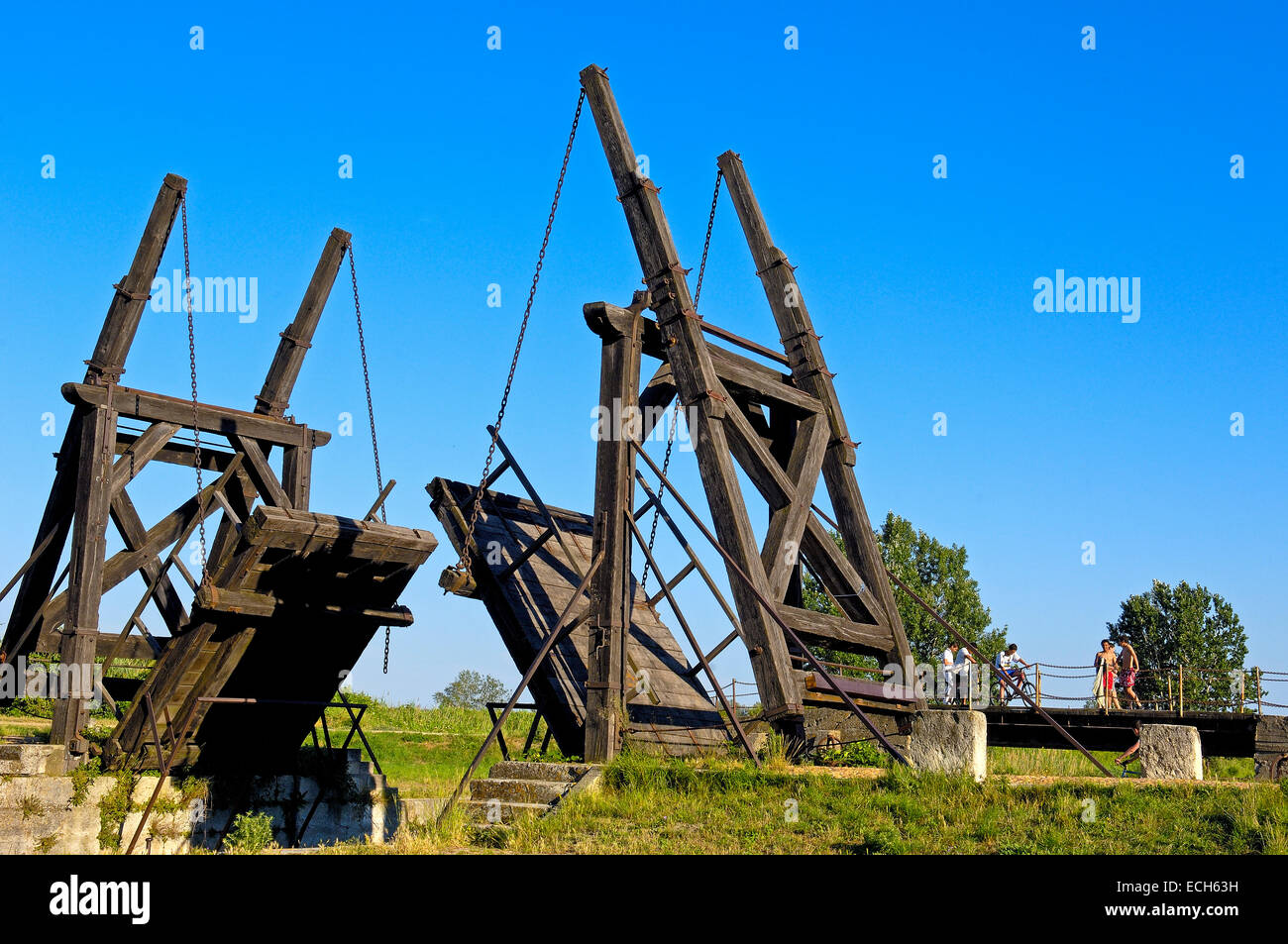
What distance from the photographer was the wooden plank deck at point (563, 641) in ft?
44.7

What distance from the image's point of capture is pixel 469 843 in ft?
33.2

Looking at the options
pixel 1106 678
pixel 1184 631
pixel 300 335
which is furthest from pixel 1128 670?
pixel 1184 631

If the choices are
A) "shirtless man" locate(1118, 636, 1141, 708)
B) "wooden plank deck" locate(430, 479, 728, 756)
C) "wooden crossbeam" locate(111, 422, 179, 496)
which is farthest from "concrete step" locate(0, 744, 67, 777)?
"shirtless man" locate(1118, 636, 1141, 708)

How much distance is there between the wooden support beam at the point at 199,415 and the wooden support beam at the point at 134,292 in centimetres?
32

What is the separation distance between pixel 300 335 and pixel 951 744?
12.6m

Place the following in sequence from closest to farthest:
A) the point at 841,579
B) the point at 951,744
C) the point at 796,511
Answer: the point at 951,744 → the point at 796,511 → the point at 841,579

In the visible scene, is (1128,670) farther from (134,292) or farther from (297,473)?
(134,292)

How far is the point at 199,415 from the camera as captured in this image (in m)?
17.1

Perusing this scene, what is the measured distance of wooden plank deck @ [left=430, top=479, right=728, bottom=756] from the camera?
44.7 ft

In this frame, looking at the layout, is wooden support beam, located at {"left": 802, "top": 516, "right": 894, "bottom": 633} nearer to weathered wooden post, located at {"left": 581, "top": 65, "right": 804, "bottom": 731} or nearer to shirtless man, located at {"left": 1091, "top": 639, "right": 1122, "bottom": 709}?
weathered wooden post, located at {"left": 581, "top": 65, "right": 804, "bottom": 731}

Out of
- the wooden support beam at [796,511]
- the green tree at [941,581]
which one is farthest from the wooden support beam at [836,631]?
the green tree at [941,581]

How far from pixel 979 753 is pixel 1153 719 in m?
6.84
